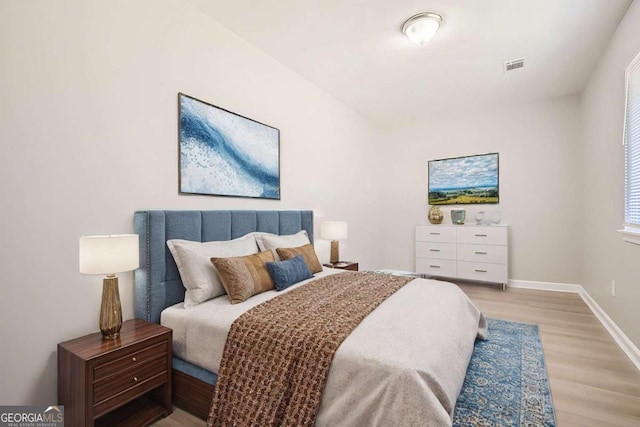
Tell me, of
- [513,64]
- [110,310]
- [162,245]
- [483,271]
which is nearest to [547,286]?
[483,271]

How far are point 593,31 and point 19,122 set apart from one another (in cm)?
424

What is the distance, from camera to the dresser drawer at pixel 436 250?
187 inches

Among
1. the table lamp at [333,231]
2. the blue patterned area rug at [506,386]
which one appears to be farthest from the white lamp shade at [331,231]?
the blue patterned area rug at [506,386]

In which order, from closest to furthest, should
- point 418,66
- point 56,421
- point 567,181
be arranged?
point 56,421, point 418,66, point 567,181

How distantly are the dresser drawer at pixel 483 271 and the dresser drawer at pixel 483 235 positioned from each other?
1.08ft

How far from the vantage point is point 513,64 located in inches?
131

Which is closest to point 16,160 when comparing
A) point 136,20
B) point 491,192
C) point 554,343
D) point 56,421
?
point 136,20

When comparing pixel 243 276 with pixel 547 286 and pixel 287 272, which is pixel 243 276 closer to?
pixel 287 272

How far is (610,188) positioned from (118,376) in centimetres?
414

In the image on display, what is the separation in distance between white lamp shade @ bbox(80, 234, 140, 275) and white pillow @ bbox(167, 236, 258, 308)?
1.51ft

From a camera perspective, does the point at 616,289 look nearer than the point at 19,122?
No

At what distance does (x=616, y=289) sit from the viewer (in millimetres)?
2705

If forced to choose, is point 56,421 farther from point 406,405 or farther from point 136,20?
point 136,20

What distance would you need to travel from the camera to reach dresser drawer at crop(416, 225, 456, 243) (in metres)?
4.76
